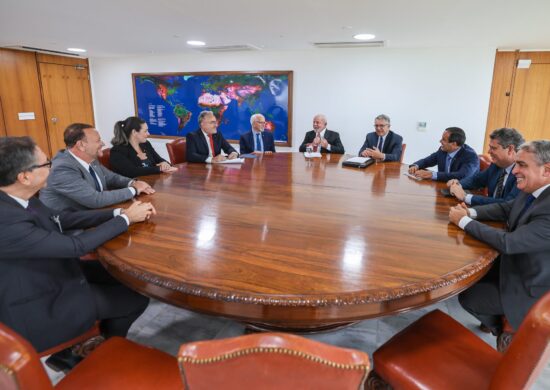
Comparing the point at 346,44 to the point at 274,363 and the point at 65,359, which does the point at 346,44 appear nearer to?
the point at 65,359

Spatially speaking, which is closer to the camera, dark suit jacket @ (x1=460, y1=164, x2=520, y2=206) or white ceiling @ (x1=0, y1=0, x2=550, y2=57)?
dark suit jacket @ (x1=460, y1=164, x2=520, y2=206)

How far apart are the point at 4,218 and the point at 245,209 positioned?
107 cm

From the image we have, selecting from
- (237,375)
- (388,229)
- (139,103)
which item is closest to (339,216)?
(388,229)

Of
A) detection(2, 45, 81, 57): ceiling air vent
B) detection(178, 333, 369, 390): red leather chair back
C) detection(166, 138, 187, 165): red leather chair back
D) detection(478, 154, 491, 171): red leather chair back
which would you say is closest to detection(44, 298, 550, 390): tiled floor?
detection(178, 333, 369, 390): red leather chair back

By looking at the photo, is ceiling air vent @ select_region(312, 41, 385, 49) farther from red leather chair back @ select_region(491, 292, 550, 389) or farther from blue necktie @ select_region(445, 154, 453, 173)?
red leather chair back @ select_region(491, 292, 550, 389)

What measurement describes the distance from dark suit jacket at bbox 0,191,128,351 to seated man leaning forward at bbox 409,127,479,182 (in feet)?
7.96

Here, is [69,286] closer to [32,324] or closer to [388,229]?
[32,324]

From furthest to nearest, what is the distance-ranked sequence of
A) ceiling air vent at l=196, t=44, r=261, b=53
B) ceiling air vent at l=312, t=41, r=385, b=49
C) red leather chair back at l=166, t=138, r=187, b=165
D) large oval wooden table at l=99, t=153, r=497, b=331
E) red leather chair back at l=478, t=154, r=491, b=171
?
ceiling air vent at l=196, t=44, r=261, b=53 < ceiling air vent at l=312, t=41, r=385, b=49 < red leather chair back at l=166, t=138, r=187, b=165 < red leather chair back at l=478, t=154, r=491, b=171 < large oval wooden table at l=99, t=153, r=497, b=331

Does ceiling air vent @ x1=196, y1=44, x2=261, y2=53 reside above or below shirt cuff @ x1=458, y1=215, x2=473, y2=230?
above

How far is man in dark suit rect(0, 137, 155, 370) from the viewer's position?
1177 millimetres

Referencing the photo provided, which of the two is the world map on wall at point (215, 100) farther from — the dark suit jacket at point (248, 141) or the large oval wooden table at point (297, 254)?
the large oval wooden table at point (297, 254)

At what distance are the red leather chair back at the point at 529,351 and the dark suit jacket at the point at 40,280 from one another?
140 centimetres

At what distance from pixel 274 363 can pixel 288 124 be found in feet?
16.9

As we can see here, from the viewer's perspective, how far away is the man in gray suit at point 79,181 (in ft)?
6.50
